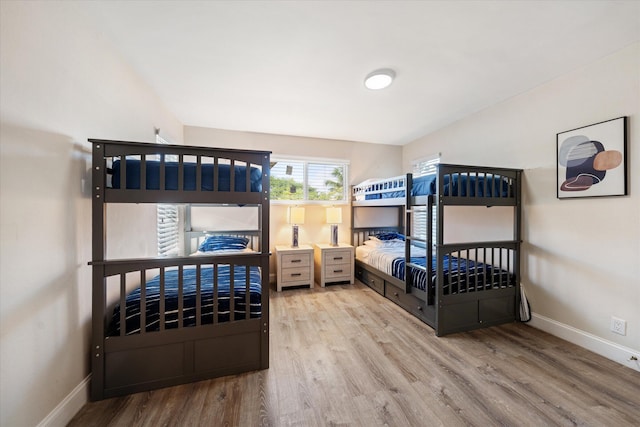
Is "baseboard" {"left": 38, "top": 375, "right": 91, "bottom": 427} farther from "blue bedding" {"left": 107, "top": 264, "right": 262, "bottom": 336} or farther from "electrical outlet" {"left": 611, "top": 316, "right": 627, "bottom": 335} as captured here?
"electrical outlet" {"left": 611, "top": 316, "right": 627, "bottom": 335}

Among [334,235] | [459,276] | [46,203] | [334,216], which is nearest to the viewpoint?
[46,203]

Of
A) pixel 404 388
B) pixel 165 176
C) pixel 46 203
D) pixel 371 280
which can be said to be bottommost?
pixel 404 388

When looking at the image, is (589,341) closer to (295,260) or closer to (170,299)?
(295,260)

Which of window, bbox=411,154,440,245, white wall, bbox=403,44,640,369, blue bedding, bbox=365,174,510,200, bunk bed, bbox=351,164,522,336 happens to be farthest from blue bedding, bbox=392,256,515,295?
window, bbox=411,154,440,245

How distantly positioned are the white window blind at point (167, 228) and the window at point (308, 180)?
1439mm

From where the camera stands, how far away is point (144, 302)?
1596mm

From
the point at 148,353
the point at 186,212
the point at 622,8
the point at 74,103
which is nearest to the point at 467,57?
the point at 622,8

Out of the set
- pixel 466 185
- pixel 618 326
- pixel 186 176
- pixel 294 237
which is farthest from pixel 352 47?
pixel 618 326

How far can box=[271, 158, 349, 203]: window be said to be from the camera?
403 centimetres

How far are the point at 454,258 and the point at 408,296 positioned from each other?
78 centimetres

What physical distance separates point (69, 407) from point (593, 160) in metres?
4.09

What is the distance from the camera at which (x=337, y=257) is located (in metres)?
3.80

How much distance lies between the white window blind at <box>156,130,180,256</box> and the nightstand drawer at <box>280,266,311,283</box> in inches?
58.8

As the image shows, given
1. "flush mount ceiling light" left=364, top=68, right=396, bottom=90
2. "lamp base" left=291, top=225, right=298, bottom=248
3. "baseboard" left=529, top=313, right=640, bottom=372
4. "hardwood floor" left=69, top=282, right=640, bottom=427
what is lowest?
"hardwood floor" left=69, top=282, right=640, bottom=427
